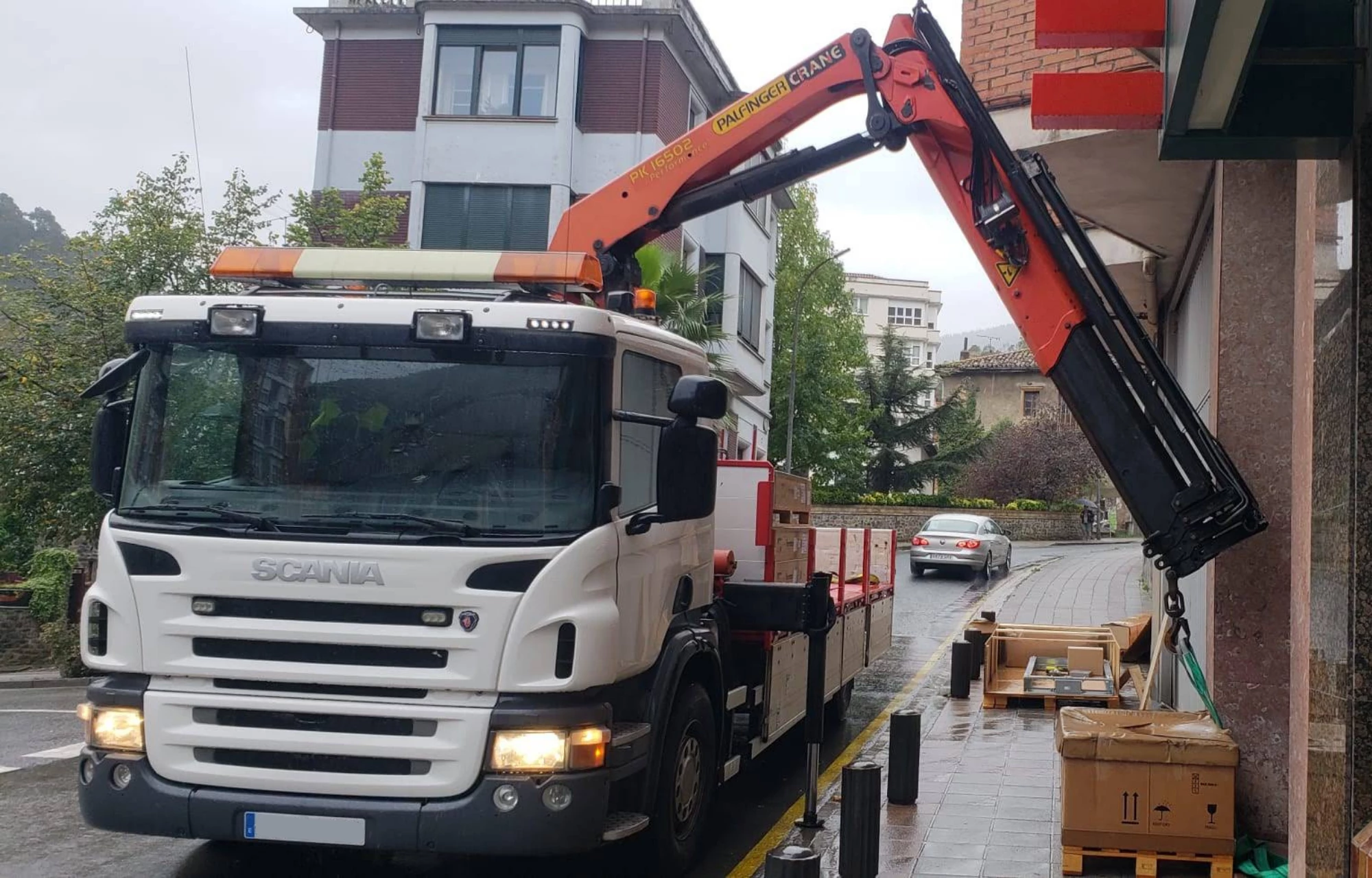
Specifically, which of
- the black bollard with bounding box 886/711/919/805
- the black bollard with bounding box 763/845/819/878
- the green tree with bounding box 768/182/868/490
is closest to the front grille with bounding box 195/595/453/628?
the black bollard with bounding box 763/845/819/878

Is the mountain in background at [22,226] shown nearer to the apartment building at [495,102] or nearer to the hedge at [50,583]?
the apartment building at [495,102]

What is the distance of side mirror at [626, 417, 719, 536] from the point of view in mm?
5836

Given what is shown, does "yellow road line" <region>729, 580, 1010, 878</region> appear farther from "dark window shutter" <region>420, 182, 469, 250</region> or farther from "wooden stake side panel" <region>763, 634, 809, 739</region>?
"dark window shutter" <region>420, 182, 469, 250</region>

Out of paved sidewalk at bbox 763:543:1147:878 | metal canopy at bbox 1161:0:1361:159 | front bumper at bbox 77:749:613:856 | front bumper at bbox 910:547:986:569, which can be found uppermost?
metal canopy at bbox 1161:0:1361:159

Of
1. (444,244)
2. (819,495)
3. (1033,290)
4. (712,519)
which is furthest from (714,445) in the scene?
(819,495)

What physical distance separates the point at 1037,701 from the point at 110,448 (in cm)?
856

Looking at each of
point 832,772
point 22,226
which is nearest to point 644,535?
point 832,772

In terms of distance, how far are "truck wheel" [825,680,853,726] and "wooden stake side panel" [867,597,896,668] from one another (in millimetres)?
376

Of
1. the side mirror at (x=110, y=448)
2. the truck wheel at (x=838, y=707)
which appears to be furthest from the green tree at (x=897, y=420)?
the side mirror at (x=110, y=448)

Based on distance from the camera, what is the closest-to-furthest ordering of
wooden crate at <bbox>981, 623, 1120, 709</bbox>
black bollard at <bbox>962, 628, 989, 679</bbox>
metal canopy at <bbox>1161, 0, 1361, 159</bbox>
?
metal canopy at <bbox>1161, 0, 1361, 159</bbox>
wooden crate at <bbox>981, 623, 1120, 709</bbox>
black bollard at <bbox>962, 628, 989, 679</bbox>

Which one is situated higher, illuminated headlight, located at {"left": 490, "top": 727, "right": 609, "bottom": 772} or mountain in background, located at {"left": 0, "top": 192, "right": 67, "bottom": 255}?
mountain in background, located at {"left": 0, "top": 192, "right": 67, "bottom": 255}

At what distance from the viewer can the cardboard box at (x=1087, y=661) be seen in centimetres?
1225

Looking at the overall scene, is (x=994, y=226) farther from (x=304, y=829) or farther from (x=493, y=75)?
(x=493, y=75)

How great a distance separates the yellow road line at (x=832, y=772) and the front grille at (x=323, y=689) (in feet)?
6.59
